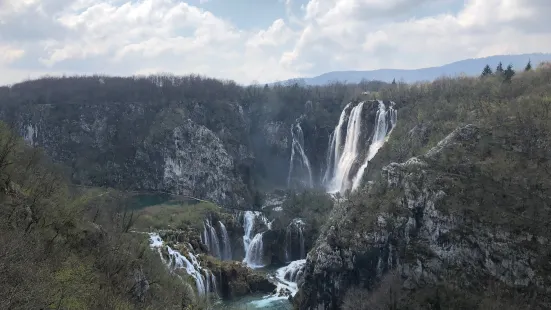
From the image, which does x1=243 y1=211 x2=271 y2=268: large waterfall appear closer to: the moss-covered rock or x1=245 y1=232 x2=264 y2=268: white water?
x1=245 y1=232 x2=264 y2=268: white water

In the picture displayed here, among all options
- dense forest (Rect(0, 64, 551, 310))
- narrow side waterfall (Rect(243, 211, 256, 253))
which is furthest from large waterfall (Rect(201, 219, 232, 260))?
narrow side waterfall (Rect(243, 211, 256, 253))

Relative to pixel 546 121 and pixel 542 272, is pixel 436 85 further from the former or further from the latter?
pixel 542 272

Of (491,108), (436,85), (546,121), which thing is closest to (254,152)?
(436,85)

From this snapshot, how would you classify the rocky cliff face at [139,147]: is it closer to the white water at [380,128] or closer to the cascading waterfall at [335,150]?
the cascading waterfall at [335,150]

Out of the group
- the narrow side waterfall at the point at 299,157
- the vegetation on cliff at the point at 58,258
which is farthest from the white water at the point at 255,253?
the narrow side waterfall at the point at 299,157

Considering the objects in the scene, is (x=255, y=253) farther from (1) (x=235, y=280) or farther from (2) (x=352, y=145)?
(2) (x=352, y=145)
